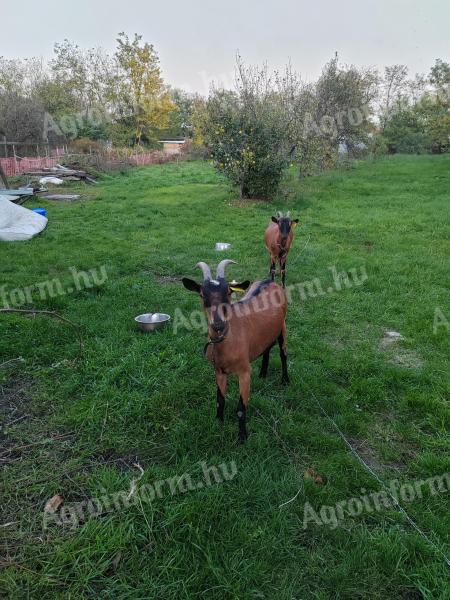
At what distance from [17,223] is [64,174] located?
38.6 feet

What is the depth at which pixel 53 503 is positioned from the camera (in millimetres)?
2783

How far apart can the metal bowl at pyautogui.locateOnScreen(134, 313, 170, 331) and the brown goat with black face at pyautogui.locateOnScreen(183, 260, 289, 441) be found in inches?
69.6

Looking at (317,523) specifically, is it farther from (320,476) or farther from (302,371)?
(302,371)

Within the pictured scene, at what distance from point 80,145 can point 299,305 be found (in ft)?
89.6

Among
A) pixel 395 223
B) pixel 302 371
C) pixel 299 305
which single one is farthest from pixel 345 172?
pixel 302 371

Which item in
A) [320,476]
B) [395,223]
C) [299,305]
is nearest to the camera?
[320,476]

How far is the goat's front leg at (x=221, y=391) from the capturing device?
3387 millimetres

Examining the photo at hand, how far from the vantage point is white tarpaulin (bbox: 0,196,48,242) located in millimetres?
9344

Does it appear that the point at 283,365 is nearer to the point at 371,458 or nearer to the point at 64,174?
the point at 371,458

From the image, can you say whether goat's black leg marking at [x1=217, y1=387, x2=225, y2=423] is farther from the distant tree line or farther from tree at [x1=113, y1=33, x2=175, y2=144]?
tree at [x1=113, y1=33, x2=175, y2=144]

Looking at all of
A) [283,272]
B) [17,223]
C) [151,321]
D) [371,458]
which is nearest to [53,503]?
[371,458]

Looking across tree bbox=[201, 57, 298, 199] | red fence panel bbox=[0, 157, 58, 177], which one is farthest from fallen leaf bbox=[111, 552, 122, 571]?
red fence panel bbox=[0, 157, 58, 177]

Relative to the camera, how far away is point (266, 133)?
13672 millimetres

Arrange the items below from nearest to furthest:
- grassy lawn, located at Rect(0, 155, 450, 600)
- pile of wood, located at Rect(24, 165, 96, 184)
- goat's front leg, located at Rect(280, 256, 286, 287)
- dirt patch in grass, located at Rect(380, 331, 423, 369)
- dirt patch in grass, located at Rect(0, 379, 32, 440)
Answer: grassy lawn, located at Rect(0, 155, 450, 600), dirt patch in grass, located at Rect(0, 379, 32, 440), dirt patch in grass, located at Rect(380, 331, 423, 369), goat's front leg, located at Rect(280, 256, 286, 287), pile of wood, located at Rect(24, 165, 96, 184)
